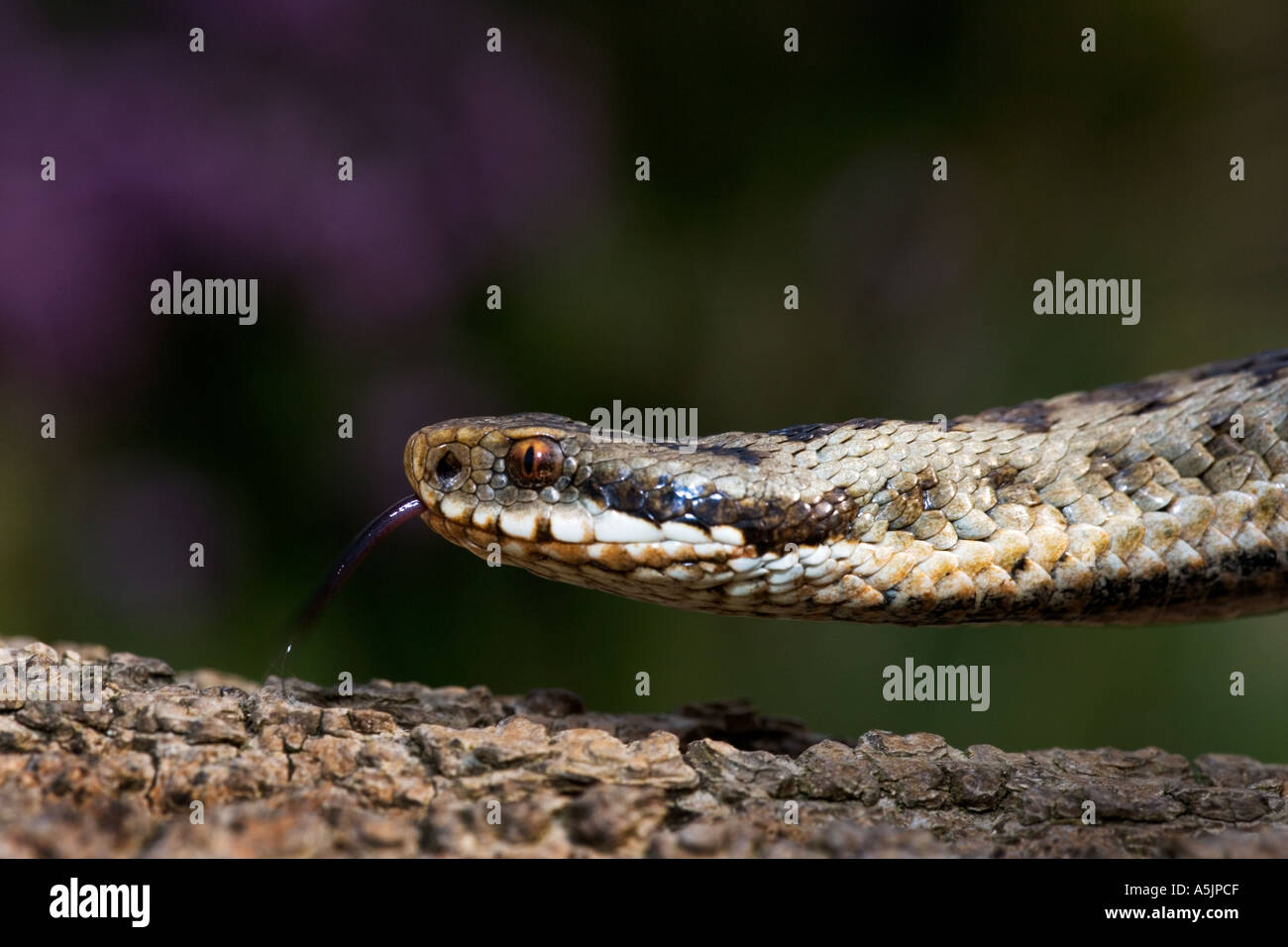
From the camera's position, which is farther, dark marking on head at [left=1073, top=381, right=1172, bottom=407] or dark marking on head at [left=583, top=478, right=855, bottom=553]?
dark marking on head at [left=1073, top=381, right=1172, bottom=407]

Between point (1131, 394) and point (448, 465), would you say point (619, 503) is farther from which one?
point (1131, 394)

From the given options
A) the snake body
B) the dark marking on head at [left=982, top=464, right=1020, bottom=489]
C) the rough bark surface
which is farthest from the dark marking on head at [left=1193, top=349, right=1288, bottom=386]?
the rough bark surface

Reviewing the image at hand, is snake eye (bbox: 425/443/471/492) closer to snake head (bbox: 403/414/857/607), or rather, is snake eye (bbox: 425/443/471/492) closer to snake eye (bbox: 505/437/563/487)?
snake head (bbox: 403/414/857/607)

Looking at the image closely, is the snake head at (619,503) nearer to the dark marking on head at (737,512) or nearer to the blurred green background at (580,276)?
the dark marking on head at (737,512)

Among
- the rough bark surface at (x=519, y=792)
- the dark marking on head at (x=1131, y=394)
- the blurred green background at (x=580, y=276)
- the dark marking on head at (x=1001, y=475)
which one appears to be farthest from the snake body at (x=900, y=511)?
the blurred green background at (x=580, y=276)

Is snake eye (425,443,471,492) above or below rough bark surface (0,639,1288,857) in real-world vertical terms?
above

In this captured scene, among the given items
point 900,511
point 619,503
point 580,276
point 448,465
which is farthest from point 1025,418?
point 580,276
